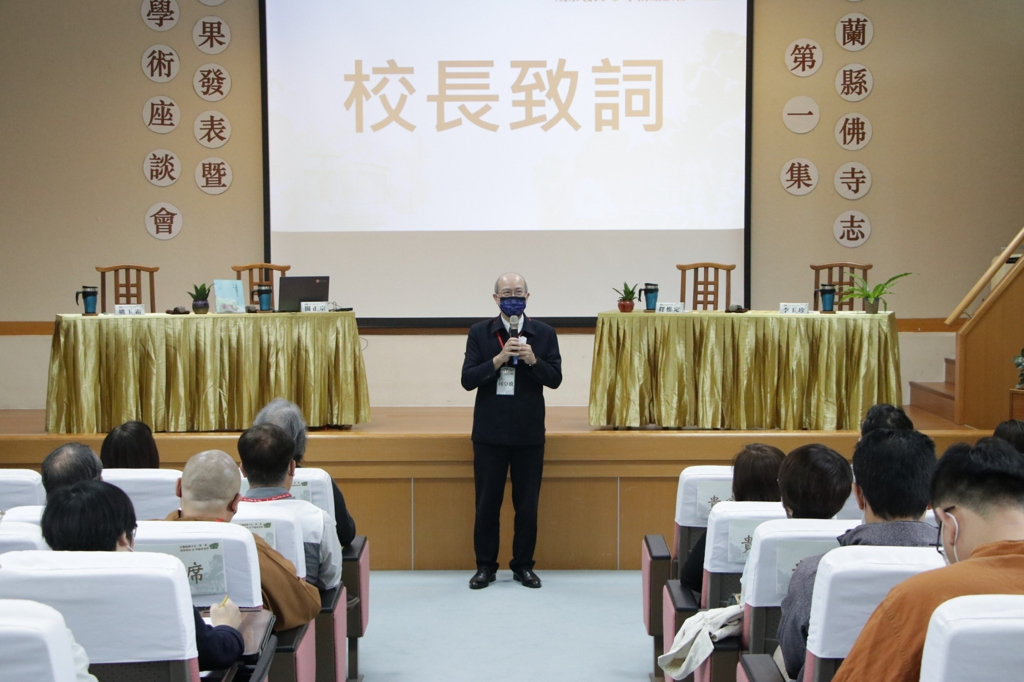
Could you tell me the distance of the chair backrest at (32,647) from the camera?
1064 mm

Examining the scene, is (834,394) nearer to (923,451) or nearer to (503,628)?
(503,628)

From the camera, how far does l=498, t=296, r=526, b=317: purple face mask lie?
4.04 m

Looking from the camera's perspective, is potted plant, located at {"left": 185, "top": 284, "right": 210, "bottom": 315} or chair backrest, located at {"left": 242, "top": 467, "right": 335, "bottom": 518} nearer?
chair backrest, located at {"left": 242, "top": 467, "right": 335, "bottom": 518}

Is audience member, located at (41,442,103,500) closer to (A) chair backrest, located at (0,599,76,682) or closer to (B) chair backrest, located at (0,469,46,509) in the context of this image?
(B) chair backrest, located at (0,469,46,509)

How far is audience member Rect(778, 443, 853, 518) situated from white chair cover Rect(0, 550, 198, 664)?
4.26 ft

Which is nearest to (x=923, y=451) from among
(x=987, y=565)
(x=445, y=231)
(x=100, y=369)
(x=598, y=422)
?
(x=987, y=565)

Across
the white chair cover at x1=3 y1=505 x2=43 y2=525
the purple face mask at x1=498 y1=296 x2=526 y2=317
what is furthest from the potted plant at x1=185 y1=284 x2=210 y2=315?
the white chair cover at x1=3 y1=505 x2=43 y2=525

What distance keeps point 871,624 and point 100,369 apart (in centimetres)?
435

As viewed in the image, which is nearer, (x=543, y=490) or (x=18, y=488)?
(x=18, y=488)

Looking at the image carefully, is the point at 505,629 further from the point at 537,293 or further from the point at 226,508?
the point at 537,293

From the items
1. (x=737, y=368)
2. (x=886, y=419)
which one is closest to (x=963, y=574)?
(x=886, y=419)

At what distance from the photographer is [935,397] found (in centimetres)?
578

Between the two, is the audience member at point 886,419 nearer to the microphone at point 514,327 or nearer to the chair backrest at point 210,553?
the microphone at point 514,327

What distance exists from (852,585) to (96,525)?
1.27m
